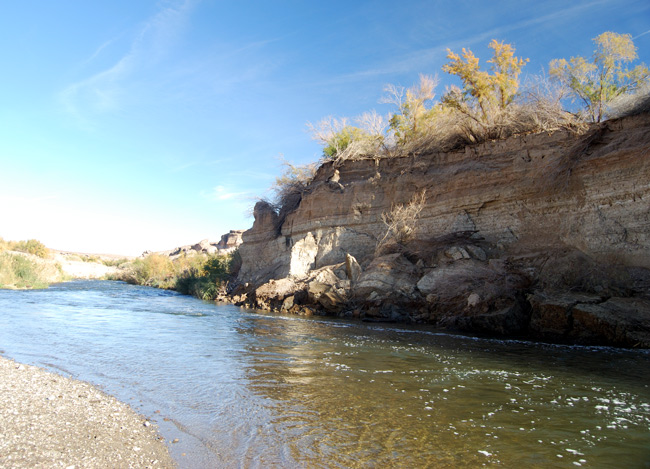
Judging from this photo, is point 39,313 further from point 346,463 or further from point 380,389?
point 346,463

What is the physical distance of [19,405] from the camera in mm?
4684

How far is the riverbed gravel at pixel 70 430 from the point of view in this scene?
11.5 feet

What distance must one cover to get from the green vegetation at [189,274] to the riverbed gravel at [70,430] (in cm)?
2160

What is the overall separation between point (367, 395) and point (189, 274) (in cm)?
3205

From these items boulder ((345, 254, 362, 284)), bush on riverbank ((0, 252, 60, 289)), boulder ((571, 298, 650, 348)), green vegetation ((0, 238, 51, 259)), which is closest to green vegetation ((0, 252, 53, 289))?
bush on riverbank ((0, 252, 60, 289))

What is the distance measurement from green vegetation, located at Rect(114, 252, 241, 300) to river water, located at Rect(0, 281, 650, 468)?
17379 mm

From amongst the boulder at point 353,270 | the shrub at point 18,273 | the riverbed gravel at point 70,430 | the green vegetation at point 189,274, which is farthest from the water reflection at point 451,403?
the shrub at point 18,273

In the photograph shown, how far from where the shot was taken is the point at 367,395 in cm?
578

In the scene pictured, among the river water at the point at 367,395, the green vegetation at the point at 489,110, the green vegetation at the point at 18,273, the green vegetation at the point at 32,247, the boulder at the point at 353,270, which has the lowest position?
the river water at the point at 367,395

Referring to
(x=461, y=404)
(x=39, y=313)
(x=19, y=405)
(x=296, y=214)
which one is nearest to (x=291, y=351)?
(x=461, y=404)

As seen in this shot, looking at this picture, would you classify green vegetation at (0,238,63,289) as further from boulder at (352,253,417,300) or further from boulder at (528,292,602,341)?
boulder at (528,292,602,341)

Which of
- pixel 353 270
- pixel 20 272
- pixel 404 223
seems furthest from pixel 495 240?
pixel 20 272

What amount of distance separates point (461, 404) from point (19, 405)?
5.22 m

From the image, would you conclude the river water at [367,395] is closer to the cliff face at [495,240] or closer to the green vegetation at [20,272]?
the cliff face at [495,240]
